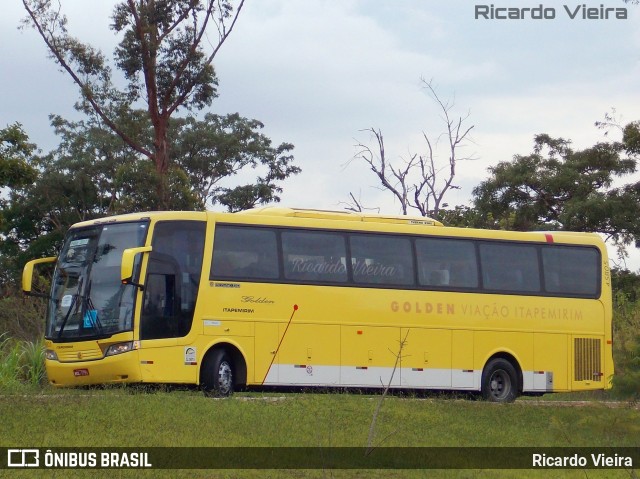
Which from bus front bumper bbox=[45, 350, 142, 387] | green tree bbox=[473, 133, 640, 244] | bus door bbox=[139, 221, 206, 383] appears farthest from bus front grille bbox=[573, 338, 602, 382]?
green tree bbox=[473, 133, 640, 244]

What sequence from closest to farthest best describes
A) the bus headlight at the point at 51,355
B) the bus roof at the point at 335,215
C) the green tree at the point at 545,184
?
the bus headlight at the point at 51,355
the bus roof at the point at 335,215
the green tree at the point at 545,184

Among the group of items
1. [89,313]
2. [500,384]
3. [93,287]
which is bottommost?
[500,384]

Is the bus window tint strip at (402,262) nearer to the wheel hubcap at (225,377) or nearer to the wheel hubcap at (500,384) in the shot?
the wheel hubcap at (225,377)

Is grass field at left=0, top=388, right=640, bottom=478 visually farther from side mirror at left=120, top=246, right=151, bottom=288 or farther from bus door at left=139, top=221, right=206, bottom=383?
side mirror at left=120, top=246, right=151, bottom=288

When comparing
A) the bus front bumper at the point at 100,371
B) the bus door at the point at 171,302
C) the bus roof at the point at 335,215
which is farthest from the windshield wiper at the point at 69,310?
the bus roof at the point at 335,215

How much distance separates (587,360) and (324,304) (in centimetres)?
597

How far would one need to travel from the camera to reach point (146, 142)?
52812 mm

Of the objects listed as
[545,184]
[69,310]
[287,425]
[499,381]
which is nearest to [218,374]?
[69,310]

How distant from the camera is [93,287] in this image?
1962 centimetres

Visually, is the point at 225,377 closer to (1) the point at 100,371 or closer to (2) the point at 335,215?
(1) the point at 100,371

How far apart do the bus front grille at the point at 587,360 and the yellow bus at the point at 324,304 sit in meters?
0.03

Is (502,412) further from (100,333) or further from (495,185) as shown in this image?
(495,185)

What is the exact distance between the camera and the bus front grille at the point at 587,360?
23672mm

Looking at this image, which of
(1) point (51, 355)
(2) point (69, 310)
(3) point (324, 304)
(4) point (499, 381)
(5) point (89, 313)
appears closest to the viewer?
(5) point (89, 313)
